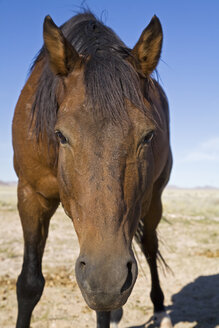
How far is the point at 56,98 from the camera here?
107 inches

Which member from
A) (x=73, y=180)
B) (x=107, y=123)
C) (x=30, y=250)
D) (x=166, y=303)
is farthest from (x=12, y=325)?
(x=107, y=123)

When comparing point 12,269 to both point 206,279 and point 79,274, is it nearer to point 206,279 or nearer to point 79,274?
point 206,279

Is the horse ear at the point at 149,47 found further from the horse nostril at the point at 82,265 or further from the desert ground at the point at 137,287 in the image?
the desert ground at the point at 137,287

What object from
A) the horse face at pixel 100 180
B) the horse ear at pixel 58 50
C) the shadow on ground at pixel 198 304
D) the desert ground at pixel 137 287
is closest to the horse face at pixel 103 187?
the horse face at pixel 100 180

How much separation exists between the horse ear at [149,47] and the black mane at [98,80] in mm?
88

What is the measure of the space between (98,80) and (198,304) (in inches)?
149

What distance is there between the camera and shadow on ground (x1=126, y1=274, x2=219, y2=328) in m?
4.28

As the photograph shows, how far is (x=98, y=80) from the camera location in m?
2.25

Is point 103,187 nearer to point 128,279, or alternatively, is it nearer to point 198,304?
point 128,279

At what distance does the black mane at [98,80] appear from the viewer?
2.16 metres

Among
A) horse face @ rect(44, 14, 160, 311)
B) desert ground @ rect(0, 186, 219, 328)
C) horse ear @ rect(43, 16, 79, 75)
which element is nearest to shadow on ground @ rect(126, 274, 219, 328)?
desert ground @ rect(0, 186, 219, 328)

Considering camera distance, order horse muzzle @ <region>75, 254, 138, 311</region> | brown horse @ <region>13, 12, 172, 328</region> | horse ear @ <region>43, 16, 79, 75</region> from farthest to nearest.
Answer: horse ear @ <region>43, 16, 79, 75</region>, brown horse @ <region>13, 12, 172, 328</region>, horse muzzle @ <region>75, 254, 138, 311</region>

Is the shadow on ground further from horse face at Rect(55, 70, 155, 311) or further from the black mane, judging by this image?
the black mane

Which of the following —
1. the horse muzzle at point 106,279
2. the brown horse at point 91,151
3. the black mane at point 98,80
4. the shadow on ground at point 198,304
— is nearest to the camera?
the horse muzzle at point 106,279
